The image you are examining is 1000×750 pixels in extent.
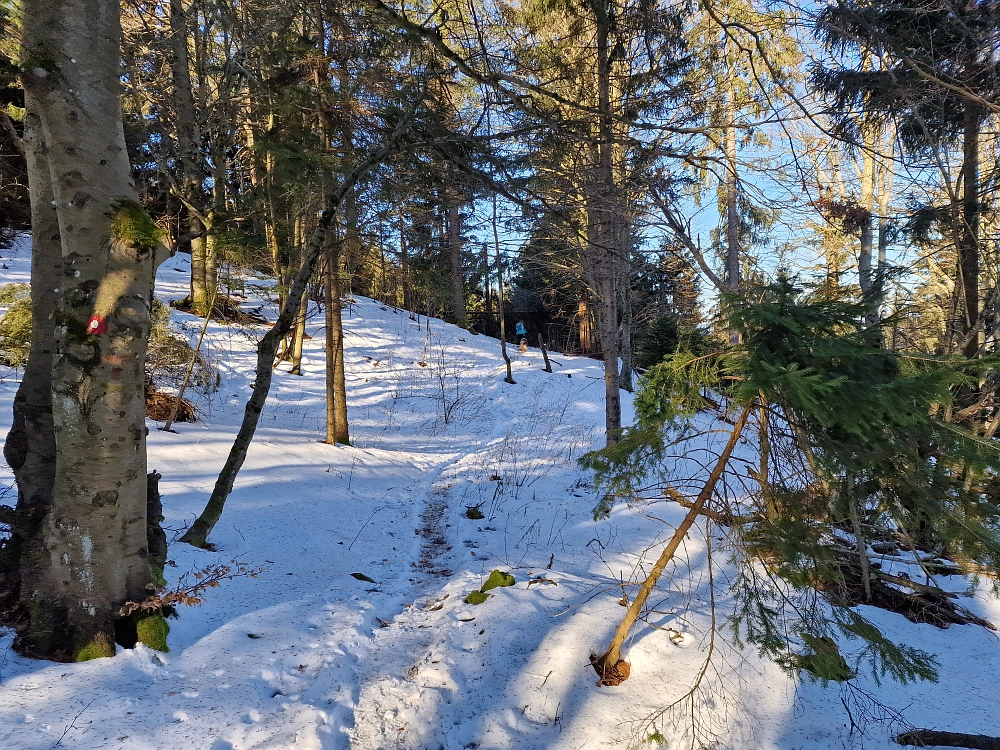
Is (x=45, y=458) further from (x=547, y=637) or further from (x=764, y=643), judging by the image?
(x=764, y=643)

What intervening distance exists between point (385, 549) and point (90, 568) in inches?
136

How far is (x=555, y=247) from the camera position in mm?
10141

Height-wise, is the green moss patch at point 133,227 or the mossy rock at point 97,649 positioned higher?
the green moss patch at point 133,227

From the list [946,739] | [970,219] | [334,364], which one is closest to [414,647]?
[946,739]

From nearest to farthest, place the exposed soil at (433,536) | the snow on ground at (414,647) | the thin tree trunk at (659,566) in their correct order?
the snow on ground at (414,647) < the thin tree trunk at (659,566) < the exposed soil at (433,536)

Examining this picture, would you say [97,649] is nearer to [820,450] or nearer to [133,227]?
[133,227]

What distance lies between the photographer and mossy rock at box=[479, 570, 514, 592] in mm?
4398

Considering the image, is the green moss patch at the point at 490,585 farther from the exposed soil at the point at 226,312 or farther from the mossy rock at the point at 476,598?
the exposed soil at the point at 226,312

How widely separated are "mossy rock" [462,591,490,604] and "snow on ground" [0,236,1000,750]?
70 mm

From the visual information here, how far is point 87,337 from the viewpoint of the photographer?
2.74 m

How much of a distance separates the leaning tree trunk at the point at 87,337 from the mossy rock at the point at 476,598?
7.77 ft

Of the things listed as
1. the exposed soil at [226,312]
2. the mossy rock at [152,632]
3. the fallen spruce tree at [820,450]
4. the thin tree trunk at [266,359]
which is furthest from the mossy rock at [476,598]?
the exposed soil at [226,312]

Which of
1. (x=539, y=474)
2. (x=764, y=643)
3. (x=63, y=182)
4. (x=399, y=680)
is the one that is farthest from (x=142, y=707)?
(x=539, y=474)

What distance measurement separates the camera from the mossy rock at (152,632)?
2.95 metres
